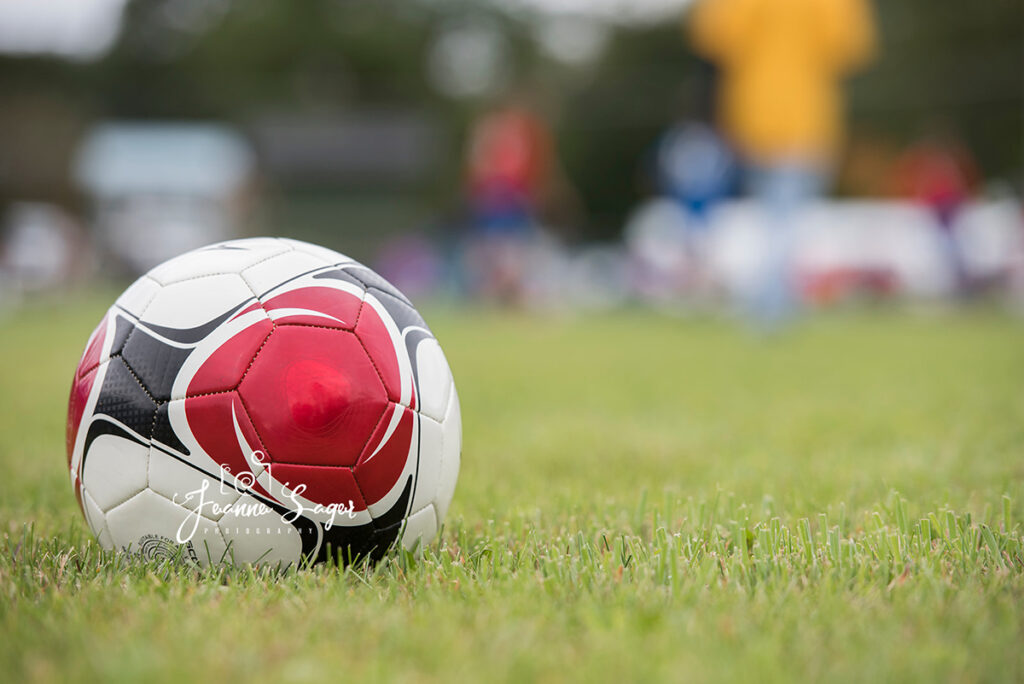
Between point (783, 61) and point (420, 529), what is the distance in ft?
23.1

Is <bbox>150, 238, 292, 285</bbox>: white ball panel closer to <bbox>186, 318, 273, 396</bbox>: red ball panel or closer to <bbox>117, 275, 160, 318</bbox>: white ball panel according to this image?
<bbox>117, 275, 160, 318</bbox>: white ball panel

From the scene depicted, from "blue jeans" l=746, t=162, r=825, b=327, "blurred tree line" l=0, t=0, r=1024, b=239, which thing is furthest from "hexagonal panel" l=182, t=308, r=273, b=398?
"blurred tree line" l=0, t=0, r=1024, b=239

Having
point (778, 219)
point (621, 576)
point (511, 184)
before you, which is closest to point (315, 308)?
point (621, 576)

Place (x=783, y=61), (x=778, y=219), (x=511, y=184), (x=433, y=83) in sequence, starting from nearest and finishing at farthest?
(x=778, y=219), (x=783, y=61), (x=511, y=184), (x=433, y=83)

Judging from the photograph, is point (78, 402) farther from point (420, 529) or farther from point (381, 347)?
point (420, 529)

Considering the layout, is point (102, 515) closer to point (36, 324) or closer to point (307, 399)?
point (307, 399)

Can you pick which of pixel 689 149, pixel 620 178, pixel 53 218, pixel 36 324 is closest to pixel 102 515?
pixel 36 324

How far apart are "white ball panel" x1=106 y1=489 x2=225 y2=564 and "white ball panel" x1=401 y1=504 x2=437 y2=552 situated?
0.36 meters

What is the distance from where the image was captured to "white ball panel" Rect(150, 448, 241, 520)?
176cm

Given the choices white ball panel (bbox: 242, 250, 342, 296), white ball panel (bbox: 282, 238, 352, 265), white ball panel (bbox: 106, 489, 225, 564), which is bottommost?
white ball panel (bbox: 106, 489, 225, 564)

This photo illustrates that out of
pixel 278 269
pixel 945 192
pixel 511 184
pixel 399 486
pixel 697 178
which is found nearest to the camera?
pixel 399 486

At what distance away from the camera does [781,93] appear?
7.96m

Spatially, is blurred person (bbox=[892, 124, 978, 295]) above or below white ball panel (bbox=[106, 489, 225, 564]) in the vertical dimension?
above

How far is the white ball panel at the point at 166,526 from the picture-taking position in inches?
69.9
